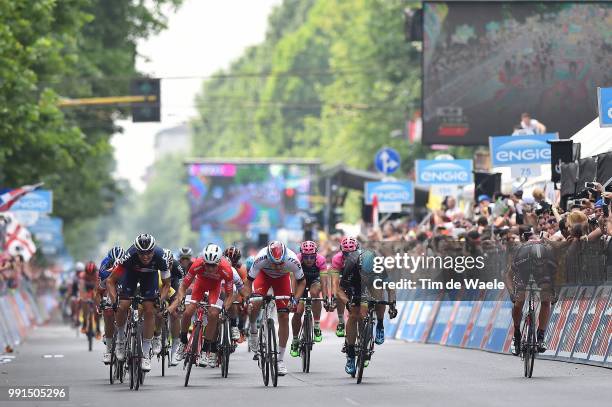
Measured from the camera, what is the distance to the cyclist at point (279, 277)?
21.2 m

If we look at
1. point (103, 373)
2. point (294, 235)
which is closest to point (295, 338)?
point (103, 373)

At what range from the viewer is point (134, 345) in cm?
2017

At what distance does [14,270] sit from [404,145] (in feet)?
119

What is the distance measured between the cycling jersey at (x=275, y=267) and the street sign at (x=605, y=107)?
575 centimetres

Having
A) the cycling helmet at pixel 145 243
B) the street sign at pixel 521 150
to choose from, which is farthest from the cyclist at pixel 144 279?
the street sign at pixel 521 150

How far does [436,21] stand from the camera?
4050cm

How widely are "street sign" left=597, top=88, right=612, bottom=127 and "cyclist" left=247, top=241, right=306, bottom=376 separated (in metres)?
5.74

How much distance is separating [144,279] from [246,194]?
203ft

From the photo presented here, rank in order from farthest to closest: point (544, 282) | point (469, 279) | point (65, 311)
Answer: point (65, 311), point (469, 279), point (544, 282)

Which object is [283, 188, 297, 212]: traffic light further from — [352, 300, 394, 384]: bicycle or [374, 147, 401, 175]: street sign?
[352, 300, 394, 384]: bicycle

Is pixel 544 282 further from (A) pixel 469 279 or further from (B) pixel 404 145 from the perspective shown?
(B) pixel 404 145

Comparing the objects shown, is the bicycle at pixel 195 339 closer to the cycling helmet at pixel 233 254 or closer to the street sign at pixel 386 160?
the cycling helmet at pixel 233 254

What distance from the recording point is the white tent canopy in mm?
29464

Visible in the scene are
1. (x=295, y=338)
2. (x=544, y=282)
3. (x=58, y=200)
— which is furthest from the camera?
(x=58, y=200)
